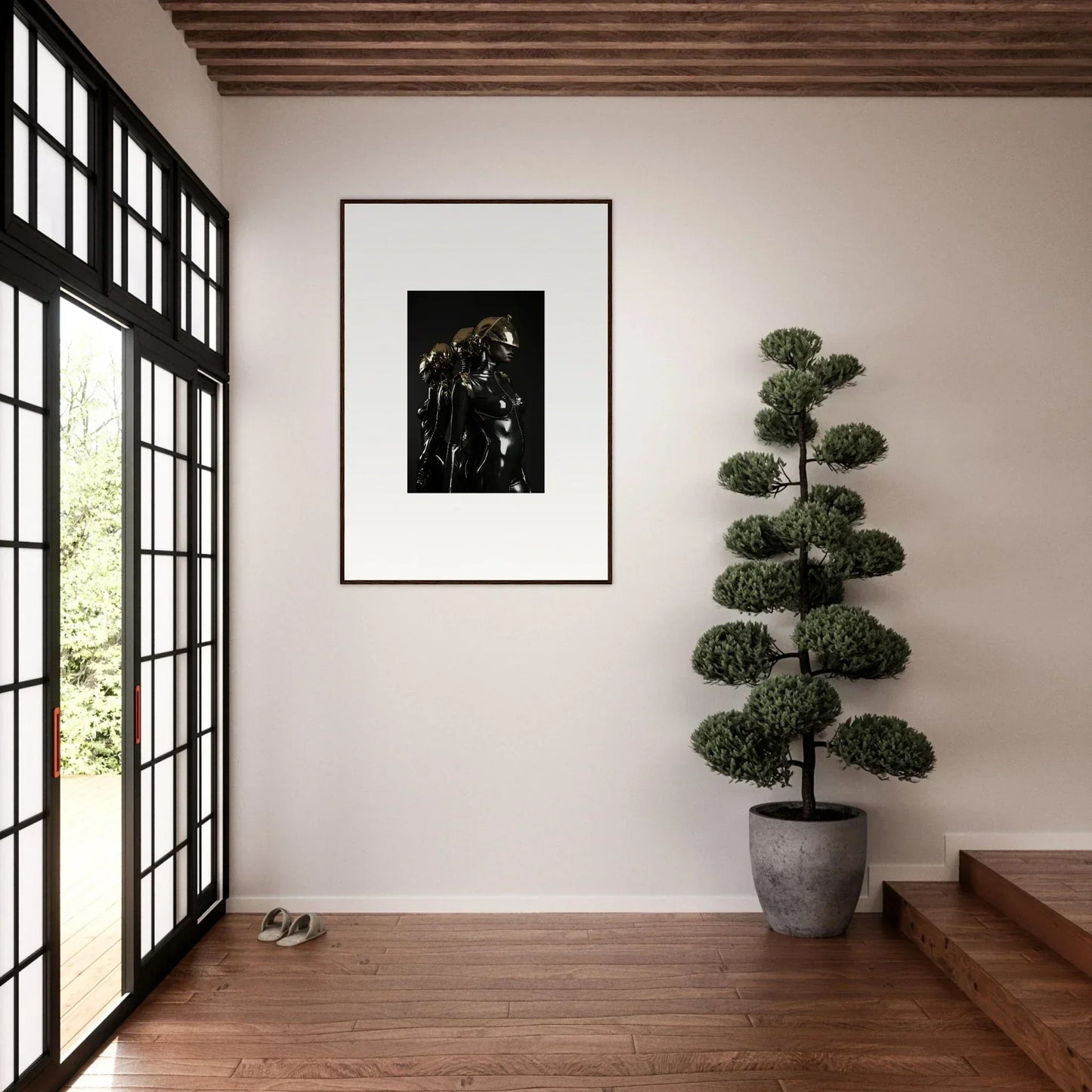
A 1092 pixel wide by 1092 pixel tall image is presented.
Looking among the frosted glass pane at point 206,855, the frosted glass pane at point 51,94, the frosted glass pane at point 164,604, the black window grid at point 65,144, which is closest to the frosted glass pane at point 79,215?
the black window grid at point 65,144

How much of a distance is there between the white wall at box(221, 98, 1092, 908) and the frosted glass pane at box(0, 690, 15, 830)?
1.57 meters

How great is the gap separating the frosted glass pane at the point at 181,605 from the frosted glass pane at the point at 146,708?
24cm

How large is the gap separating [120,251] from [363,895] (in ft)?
7.94

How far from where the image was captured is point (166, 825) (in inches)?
125

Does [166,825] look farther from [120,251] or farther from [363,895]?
[120,251]

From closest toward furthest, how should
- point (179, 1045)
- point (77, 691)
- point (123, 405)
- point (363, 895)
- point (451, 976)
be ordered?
point (179, 1045)
point (123, 405)
point (451, 976)
point (363, 895)
point (77, 691)

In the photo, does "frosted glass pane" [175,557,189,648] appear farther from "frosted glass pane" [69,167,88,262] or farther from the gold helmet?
the gold helmet

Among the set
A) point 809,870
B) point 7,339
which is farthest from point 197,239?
point 809,870

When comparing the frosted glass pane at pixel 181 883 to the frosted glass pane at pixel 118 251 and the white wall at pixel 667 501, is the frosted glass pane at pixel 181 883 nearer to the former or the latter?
the white wall at pixel 667 501

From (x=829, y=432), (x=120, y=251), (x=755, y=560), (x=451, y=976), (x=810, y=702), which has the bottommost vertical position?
(x=451, y=976)

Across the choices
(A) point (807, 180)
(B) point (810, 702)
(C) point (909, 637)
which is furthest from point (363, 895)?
(A) point (807, 180)

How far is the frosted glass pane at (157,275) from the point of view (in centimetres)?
307

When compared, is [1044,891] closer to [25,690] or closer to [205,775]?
[205,775]

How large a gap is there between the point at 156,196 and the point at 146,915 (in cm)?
225
